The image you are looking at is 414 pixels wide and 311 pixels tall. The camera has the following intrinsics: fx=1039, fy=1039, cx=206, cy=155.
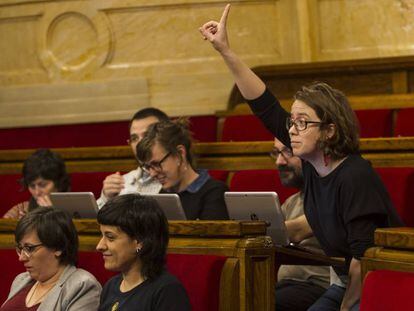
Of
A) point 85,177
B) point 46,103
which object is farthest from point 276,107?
point 46,103

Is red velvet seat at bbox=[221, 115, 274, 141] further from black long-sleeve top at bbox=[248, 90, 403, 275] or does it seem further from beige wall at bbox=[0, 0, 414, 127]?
black long-sleeve top at bbox=[248, 90, 403, 275]

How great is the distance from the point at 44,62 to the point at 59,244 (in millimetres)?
1269

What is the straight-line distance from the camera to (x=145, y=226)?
115 centimetres

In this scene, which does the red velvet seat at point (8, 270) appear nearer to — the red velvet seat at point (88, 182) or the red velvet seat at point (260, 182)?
the red velvet seat at point (260, 182)

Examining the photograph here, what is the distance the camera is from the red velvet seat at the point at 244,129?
1.97 metres

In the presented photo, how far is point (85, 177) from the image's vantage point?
1930 millimetres

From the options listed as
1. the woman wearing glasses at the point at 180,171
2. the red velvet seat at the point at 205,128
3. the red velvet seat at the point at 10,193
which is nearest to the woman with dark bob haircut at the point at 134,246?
the woman wearing glasses at the point at 180,171

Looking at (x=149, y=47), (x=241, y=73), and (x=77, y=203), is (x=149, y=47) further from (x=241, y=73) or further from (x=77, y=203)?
(x=241, y=73)

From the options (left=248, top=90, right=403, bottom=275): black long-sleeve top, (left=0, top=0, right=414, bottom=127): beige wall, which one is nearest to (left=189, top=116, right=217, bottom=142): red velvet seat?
(left=0, top=0, right=414, bottom=127): beige wall

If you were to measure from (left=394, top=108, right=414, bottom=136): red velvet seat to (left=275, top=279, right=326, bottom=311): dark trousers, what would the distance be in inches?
18.6

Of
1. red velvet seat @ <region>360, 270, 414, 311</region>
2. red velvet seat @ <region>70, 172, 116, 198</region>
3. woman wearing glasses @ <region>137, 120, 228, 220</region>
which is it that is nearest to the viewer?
red velvet seat @ <region>360, 270, 414, 311</region>

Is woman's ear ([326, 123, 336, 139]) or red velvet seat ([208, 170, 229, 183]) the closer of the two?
woman's ear ([326, 123, 336, 139])

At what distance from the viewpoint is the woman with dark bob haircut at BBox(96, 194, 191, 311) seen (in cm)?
114

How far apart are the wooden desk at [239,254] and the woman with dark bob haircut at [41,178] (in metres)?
0.60
